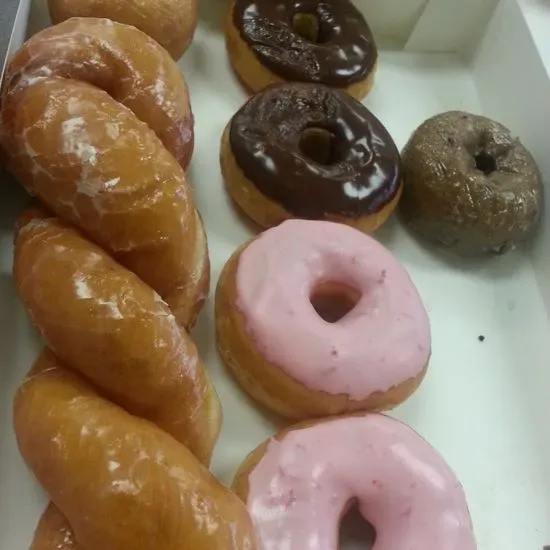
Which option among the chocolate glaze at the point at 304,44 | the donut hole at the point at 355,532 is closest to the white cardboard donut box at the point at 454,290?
the donut hole at the point at 355,532

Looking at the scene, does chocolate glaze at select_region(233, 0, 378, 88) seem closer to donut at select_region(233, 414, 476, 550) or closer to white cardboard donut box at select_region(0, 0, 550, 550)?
white cardboard donut box at select_region(0, 0, 550, 550)

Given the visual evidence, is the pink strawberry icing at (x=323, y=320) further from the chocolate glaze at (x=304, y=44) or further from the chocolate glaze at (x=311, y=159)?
the chocolate glaze at (x=304, y=44)

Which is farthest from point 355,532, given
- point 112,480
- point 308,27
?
point 308,27

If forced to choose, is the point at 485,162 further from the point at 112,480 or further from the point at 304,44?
the point at 112,480

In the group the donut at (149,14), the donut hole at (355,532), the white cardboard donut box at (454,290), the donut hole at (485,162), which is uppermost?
the donut at (149,14)

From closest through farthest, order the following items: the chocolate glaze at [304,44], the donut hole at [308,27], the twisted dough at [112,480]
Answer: the twisted dough at [112,480]
the chocolate glaze at [304,44]
the donut hole at [308,27]
